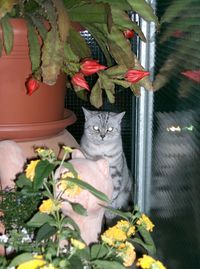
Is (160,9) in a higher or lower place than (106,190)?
higher

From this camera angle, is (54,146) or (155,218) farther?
(155,218)

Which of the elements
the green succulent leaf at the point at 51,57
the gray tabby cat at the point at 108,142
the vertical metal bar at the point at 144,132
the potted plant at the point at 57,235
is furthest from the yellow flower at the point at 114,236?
the gray tabby cat at the point at 108,142

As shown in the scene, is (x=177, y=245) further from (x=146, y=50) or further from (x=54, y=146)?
(x=146, y=50)

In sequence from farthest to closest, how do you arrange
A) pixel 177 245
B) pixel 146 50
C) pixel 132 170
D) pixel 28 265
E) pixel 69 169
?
1. pixel 132 170
2. pixel 146 50
3. pixel 177 245
4. pixel 69 169
5. pixel 28 265

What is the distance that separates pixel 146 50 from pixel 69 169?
869 mm

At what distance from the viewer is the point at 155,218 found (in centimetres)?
153

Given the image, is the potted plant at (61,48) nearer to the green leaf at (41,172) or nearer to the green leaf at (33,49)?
the green leaf at (33,49)

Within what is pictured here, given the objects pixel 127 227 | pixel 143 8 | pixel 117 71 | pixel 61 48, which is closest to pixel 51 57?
pixel 61 48

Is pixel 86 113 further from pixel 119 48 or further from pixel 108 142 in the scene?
pixel 119 48

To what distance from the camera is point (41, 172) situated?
692 mm

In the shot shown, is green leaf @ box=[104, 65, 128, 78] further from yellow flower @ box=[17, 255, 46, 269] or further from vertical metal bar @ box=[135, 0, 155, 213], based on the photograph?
yellow flower @ box=[17, 255, 46, 269]

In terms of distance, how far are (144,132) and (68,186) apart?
914 millimetres

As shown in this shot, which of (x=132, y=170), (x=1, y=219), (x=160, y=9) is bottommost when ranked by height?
(x=132, y=170)

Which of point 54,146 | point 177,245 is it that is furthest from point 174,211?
point 54,146
